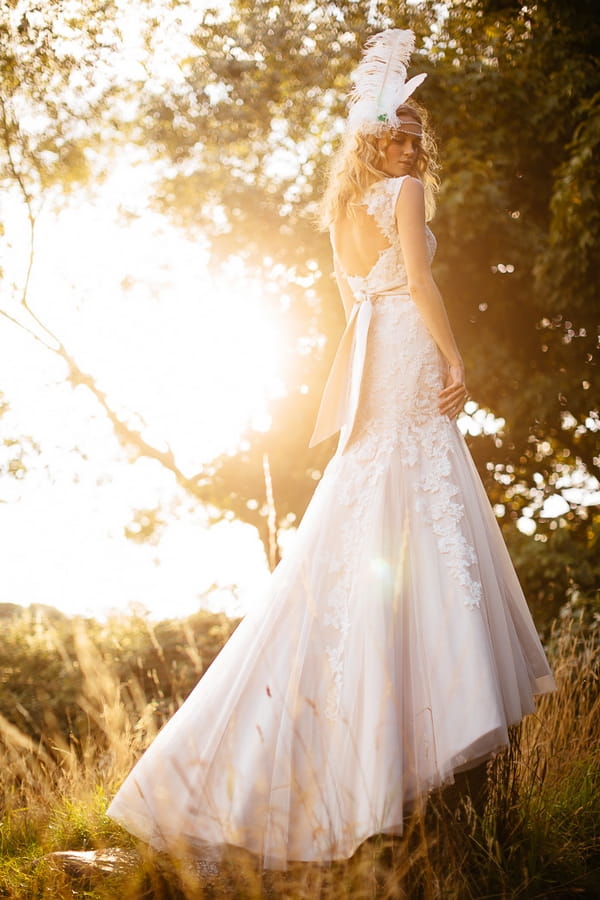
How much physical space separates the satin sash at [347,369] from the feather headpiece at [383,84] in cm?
60

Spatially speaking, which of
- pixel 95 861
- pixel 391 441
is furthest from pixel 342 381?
pixel 95 861

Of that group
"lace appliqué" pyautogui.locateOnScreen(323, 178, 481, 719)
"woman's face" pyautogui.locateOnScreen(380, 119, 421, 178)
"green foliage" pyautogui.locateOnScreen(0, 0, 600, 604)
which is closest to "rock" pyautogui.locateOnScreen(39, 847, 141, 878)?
"lace appliqué" pyautogui.locateOnScreen(323, 178, 481, 719)

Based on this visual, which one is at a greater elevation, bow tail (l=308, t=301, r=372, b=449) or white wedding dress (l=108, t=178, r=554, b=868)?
bow tail (l=308, t=301, r=372, b=449)

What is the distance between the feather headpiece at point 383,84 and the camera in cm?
296

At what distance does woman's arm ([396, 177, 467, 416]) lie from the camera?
2.85 m

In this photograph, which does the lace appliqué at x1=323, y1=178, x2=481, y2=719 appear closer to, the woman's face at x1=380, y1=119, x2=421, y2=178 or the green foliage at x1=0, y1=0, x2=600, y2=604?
the woman's face at x1=380, y1=119, x2=421, y2=178

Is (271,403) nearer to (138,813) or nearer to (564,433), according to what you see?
(564,433)

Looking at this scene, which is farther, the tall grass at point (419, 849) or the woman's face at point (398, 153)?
the woman's face at point (398, 153)

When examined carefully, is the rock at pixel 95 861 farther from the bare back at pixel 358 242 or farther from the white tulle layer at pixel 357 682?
the bare back at pixel 358 242

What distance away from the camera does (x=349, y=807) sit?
2.28m

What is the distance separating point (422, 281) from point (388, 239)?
227mm

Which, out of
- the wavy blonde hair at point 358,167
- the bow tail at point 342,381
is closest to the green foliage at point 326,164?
the bow tail at point 342,381

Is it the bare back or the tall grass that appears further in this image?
the bare back

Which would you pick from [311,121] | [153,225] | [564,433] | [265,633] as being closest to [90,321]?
[153,225]
